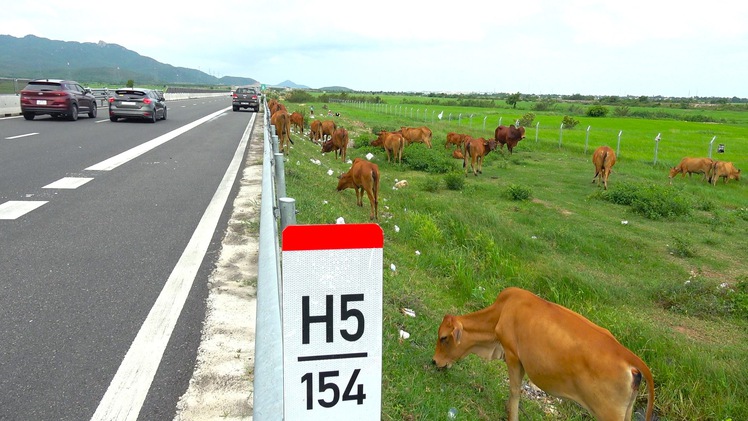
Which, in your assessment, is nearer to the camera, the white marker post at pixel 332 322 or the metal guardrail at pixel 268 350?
the metal guardrail at pixel 268 350

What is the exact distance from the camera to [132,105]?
22656 millimetres

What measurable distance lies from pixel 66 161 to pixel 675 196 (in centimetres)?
1396

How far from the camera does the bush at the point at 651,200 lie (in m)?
12.9

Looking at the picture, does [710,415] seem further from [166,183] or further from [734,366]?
[166,183]

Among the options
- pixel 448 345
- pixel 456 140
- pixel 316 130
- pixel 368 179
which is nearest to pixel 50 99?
pixel 316 130

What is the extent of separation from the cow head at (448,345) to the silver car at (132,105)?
832 inches

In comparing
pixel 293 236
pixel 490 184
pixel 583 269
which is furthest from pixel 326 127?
pixel 293 236

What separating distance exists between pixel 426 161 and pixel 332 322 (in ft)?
56.8

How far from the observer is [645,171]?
20062 mm

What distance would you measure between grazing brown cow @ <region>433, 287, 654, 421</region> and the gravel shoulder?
6.02 feet

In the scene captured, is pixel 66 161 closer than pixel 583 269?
No

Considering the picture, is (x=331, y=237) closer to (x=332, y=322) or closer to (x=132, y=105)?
(x=332, y=322)

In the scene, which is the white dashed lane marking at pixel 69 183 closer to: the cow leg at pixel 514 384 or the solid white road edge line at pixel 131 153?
the solid white road edge line at pixel 131 153

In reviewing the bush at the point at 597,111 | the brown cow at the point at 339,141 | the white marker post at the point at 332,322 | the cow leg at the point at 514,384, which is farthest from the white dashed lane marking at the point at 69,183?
the bush at the point at 597,111
